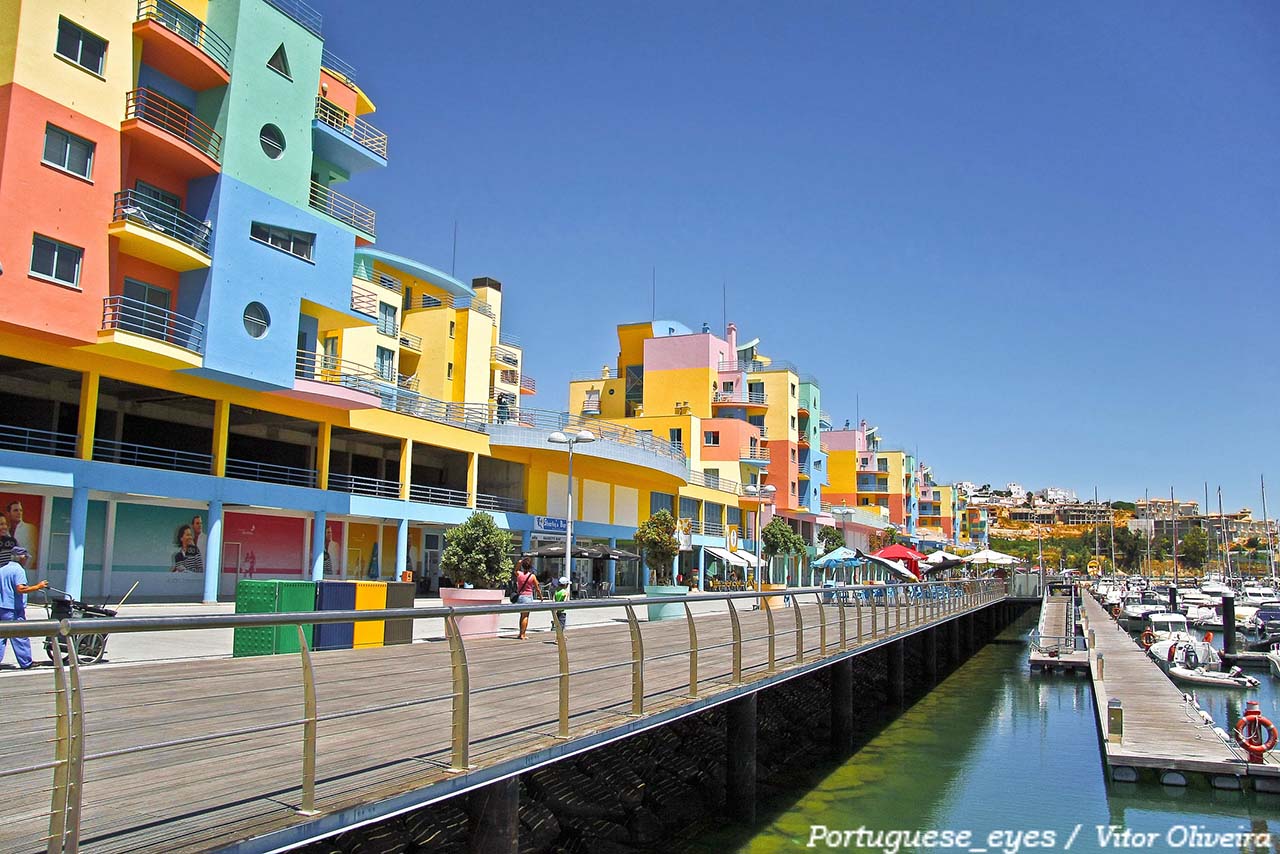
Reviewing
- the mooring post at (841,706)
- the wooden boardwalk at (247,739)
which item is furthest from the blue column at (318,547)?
the wooden boardwalk at (247,739)

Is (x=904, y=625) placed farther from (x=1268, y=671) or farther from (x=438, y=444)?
(x=1268, y=671)

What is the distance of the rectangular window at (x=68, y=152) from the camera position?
2234 cm

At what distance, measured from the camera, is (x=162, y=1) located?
24906 millimetres

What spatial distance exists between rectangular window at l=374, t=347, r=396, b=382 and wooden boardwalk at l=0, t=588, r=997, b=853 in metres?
35.6

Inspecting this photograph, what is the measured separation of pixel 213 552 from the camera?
26516 mm

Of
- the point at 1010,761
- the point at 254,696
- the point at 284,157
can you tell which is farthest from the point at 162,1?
the point at 1010,761

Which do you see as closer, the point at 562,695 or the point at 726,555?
the point at 562,695

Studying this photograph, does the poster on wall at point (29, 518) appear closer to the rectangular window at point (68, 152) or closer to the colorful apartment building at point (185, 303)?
the colorful apartment building at point (185, 303)

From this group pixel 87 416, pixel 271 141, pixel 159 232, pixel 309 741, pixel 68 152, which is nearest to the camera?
pixel 309 741

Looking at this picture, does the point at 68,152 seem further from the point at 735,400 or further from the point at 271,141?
the point at 735,400

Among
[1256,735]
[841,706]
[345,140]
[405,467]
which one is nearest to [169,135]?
[345,140]

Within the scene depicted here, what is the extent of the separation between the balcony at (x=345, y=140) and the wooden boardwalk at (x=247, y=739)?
2339 cm

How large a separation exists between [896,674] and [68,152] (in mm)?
24062

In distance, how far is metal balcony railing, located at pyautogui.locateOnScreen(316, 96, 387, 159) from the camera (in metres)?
31.2
